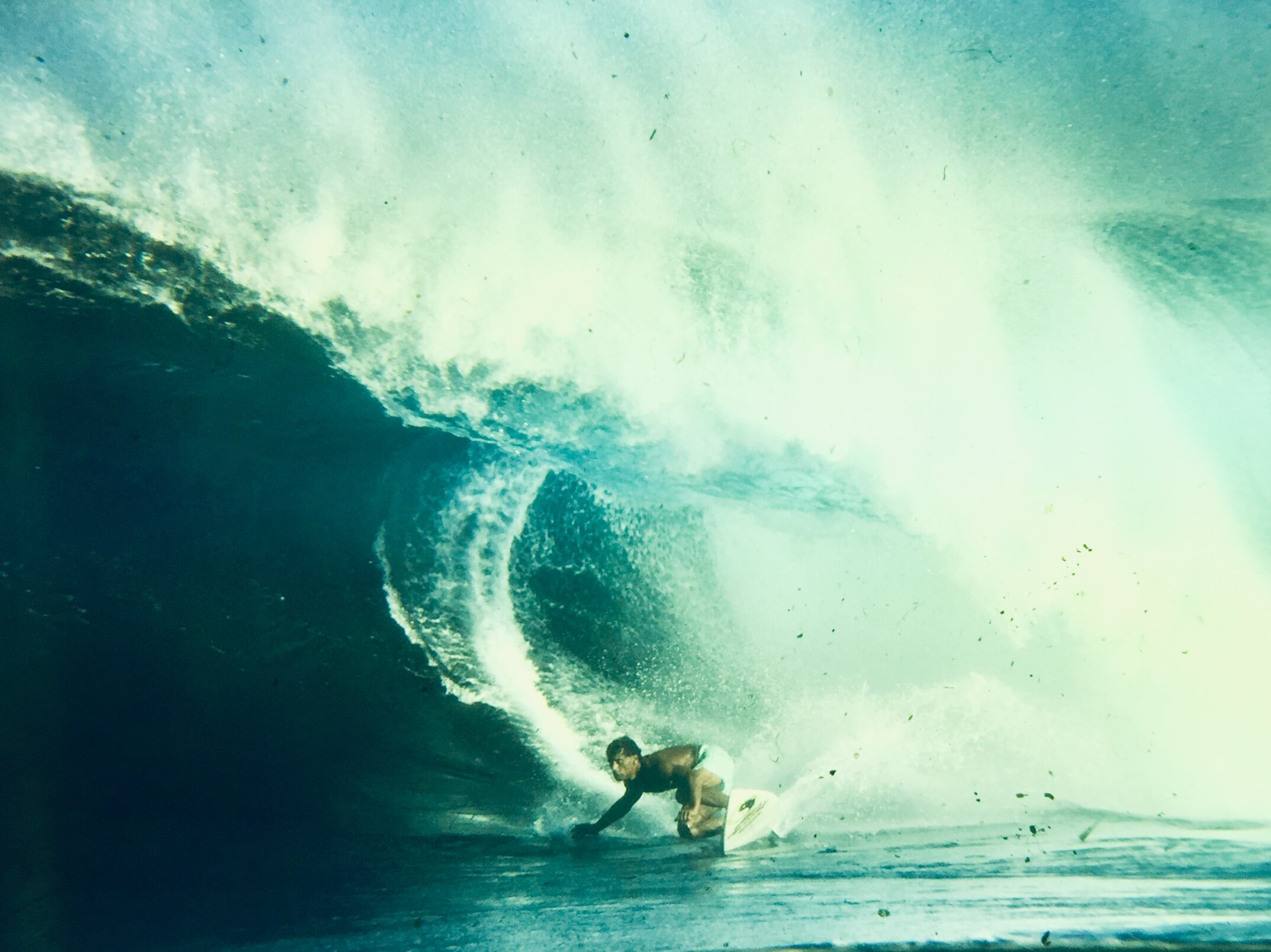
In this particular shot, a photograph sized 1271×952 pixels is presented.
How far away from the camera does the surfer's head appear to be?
3148mm

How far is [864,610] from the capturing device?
3742mm

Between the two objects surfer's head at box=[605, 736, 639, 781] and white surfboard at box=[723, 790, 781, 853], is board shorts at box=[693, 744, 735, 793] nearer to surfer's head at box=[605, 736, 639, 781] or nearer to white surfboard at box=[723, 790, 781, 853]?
white surfboard at box=[723, 790, 781, 853]

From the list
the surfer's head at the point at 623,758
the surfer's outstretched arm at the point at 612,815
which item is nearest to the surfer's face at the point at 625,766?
the surfer's head at the point at 623,758

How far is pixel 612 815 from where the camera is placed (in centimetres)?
327

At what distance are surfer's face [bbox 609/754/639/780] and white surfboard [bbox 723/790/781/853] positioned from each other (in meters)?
0.60

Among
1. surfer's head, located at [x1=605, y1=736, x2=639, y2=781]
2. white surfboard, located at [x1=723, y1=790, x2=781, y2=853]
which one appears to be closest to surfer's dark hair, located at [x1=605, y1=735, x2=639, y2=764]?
surfer's head, located at [x1=605, y1=736, x2=639, y2=781]

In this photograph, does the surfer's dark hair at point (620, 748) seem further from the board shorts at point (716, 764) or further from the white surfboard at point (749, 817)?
the white surfboard at point (749, 817)

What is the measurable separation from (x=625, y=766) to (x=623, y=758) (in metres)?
0.06

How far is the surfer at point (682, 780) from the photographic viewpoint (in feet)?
10.4

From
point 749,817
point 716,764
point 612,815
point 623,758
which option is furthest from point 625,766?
point 749,817

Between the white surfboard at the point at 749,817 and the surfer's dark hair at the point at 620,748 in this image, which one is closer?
the white surfboard at the point at 749,817

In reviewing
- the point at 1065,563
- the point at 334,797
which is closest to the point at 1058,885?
the point at 1065,563

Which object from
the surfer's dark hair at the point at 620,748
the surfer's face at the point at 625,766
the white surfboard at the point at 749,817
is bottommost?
the white surfboard at the point at 749,817

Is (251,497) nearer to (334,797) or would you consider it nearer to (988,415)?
(334,797)
